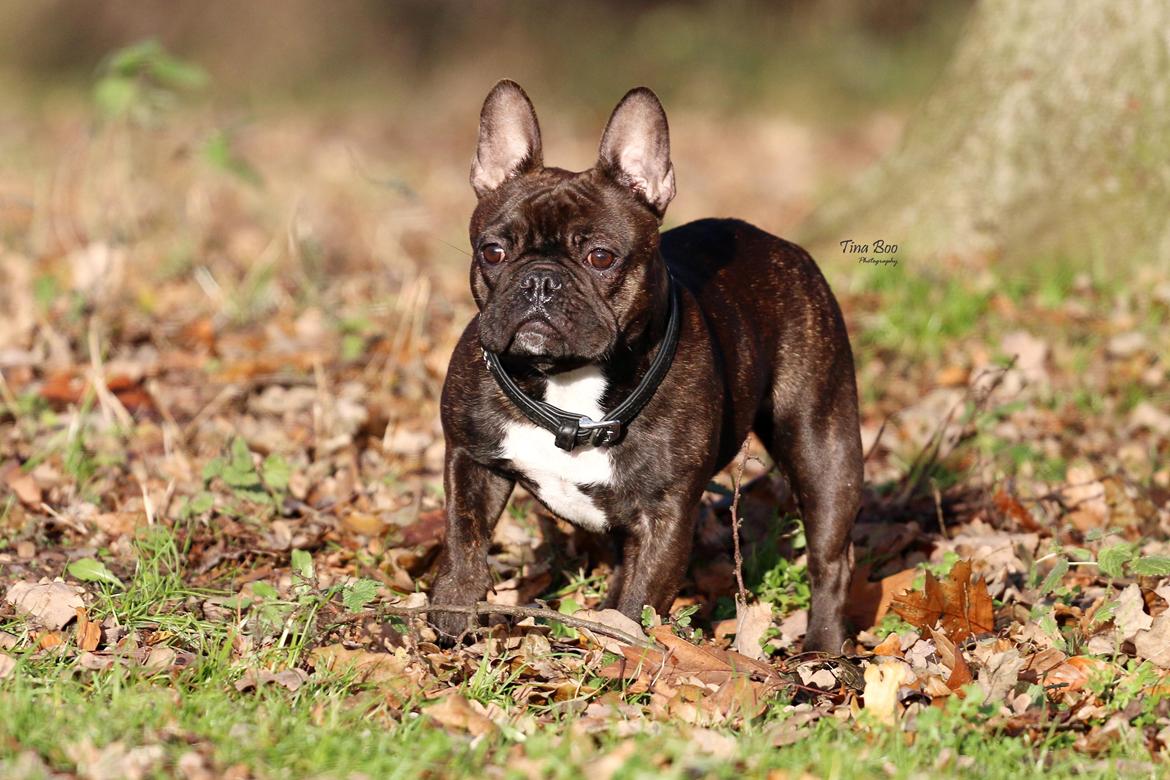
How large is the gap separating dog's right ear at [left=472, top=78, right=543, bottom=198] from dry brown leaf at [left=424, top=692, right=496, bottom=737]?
1.74 metres

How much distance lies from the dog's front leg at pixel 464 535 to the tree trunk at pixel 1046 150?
403 cm

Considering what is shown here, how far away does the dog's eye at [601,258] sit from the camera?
13.4 feet

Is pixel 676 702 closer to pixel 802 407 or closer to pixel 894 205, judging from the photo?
pixel 802 407

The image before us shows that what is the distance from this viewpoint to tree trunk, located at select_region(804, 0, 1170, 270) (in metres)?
7.34

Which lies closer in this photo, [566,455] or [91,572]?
[566,455]

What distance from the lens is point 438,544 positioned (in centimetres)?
481

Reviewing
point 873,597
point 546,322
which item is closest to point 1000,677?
point 873,597

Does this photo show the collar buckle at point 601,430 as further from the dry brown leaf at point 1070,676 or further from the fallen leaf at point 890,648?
the dry brown leaf at point 1070,676

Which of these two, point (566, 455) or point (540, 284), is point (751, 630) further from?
point (540, 284)

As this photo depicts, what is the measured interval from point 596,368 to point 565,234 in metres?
0.42

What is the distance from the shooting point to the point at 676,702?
359 cm

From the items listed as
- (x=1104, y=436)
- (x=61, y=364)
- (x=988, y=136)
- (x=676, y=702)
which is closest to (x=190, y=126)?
(x=61, y=364)

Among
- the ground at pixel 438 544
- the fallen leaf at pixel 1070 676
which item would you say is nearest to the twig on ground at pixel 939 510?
the ground at pixel 438 544

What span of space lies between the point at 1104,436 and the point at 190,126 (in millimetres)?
9771
